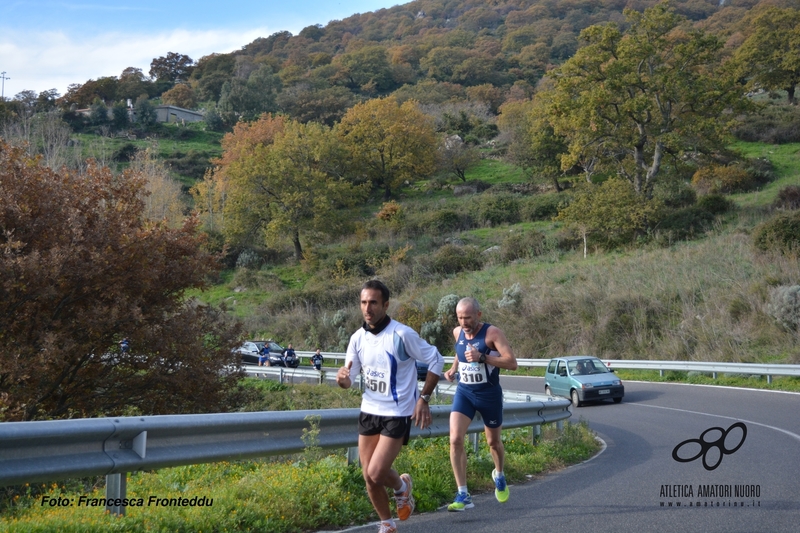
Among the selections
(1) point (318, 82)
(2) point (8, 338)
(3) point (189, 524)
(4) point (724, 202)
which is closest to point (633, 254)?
(4) point (724, 202)

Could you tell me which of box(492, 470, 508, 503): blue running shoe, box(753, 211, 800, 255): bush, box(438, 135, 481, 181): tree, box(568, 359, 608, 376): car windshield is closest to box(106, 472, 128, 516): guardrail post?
box(492, 470, 508, 503): blue running shoe

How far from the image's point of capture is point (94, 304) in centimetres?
1347

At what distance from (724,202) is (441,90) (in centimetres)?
8170

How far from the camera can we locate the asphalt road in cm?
689

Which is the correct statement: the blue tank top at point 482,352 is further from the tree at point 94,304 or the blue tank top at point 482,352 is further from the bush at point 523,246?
the bush at point 523,246

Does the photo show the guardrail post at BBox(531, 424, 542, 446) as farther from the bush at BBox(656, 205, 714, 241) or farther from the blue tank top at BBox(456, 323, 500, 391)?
the bush at BBox(656, 205, 714, 241)

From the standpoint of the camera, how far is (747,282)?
98.2 ft

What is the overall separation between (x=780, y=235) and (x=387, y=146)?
44.3 metres

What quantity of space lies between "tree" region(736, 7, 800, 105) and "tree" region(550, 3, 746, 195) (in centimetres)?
3226

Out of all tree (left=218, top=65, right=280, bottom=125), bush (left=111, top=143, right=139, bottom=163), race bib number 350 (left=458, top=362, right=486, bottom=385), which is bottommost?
race bib number 350 (left=458, top=362, right=486, bottom=385)

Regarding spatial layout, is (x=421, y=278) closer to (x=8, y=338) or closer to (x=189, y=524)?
(x=8, y=338)

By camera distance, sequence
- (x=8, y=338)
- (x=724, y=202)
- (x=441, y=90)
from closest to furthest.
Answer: (x=8, y=338), (x=724, y=202), (x=441, y=90)

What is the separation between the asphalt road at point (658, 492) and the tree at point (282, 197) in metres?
45.0

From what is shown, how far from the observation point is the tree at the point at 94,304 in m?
12.2
